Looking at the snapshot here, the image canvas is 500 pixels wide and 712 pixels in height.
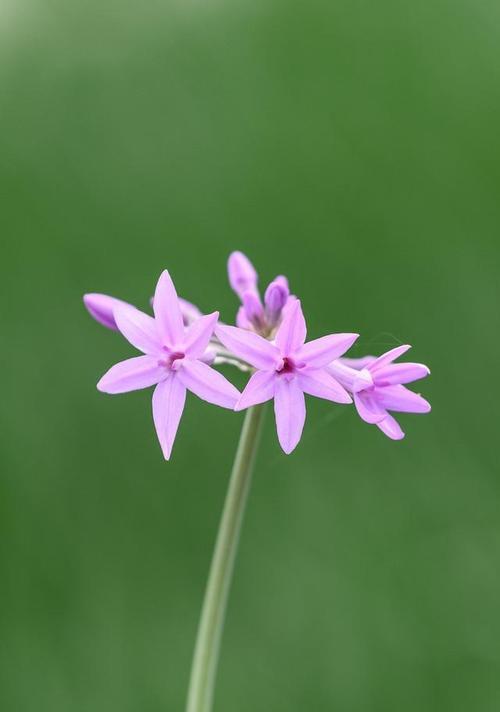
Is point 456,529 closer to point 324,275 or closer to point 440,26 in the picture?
point 324,275

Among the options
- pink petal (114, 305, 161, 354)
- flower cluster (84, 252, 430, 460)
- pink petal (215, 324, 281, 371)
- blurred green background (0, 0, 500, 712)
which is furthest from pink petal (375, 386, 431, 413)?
blurred green background (0, 0, 500, 712)

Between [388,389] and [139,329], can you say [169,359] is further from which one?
[388,389]

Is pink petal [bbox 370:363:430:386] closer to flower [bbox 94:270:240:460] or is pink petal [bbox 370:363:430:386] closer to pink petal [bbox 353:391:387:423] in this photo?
pink petal [bbox 353:391:387:423]

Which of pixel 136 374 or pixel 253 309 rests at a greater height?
pixel 253 309

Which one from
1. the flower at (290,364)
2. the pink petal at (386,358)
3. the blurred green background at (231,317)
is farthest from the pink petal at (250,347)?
the blurred green background at (231,317)

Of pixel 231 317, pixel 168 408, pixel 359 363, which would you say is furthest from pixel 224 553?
pixel 231 317

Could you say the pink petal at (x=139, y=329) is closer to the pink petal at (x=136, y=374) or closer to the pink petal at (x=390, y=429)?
the pink petal at (x=136, y=374)

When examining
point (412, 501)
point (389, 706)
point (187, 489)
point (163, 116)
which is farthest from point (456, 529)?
point (163, 116)
